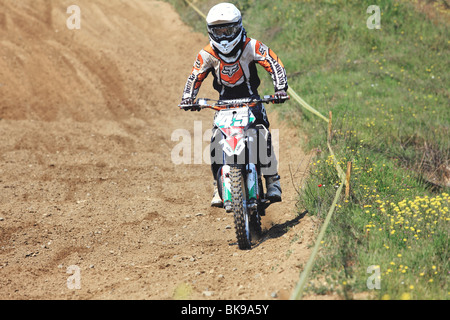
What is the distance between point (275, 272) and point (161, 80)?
409 inches

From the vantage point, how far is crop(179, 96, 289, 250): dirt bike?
17.5 ft

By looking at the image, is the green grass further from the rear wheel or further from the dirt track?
the rear wheel

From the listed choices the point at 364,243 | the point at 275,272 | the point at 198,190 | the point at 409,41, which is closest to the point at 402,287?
the point at 364,243

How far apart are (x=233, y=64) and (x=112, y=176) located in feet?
12.8

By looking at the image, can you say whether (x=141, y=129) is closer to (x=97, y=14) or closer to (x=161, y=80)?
(x=161, y=80)

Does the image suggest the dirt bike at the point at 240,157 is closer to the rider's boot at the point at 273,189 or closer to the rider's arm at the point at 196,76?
the rider's boot at the point at 273,189

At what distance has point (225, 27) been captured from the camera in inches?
223

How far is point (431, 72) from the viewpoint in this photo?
40.1 ft

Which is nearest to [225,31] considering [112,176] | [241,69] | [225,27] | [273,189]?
[225,27]

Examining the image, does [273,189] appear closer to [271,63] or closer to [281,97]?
[281,97]

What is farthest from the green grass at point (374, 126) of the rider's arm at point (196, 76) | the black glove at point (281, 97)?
the rider's arm at point (196, 76)

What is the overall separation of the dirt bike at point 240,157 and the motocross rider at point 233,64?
26cm

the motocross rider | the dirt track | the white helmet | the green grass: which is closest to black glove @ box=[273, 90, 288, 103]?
the motocross rider

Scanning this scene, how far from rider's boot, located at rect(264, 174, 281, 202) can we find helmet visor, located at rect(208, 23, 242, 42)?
1.84 m
